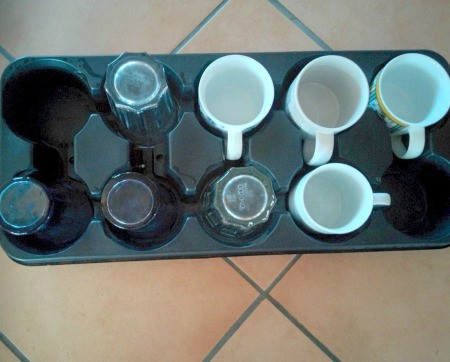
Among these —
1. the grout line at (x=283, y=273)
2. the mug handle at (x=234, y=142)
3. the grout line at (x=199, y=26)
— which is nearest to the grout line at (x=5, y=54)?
the grout line at (x=199, y=26)

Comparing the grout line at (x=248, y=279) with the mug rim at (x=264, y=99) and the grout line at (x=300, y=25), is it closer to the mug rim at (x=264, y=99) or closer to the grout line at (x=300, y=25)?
the mug rim at (x=264, y=99)

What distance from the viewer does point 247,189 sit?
351 millimetres

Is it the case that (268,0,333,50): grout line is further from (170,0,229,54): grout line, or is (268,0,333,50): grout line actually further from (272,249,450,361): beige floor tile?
(272,249,450,361): beige floor tile

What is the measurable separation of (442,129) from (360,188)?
11 cm

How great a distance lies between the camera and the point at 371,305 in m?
0.47

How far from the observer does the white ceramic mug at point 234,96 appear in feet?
1.24

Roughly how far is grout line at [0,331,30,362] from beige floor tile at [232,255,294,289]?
0.25m

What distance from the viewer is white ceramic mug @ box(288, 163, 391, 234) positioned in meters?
0.38

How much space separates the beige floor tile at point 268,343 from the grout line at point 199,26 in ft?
1.03

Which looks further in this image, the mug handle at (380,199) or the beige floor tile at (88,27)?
the beige floor tile at (88,27)

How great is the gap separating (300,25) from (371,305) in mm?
332

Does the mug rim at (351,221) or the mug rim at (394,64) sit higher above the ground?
the mug rim at (394,64)

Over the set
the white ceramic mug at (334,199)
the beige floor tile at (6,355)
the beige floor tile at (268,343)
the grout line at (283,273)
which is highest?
the white ceramic mug at (334,199)

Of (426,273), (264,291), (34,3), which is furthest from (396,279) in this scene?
(34,3)
